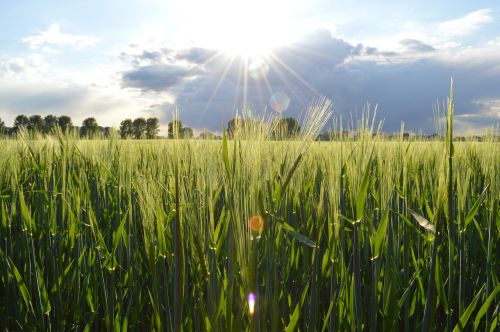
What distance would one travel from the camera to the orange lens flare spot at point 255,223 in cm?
77

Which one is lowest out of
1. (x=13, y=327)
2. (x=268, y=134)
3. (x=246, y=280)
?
(x=13, y=327)

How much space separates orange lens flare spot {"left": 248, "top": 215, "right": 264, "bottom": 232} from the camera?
0.77m

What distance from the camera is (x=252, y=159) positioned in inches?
32.6

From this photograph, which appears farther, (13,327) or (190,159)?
(13,327)

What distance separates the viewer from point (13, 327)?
1606mm

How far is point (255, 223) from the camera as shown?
2.56 ft

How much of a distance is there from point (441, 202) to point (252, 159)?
0.38 meters

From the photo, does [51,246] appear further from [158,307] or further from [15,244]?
[158,307]

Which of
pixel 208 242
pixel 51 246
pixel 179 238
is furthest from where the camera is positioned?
pixel 51 246

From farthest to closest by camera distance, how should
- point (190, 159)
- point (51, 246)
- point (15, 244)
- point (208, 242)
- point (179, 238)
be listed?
point (15, 244), point (51, 246), point (190, 159), point (208, 242), point (179, 238)

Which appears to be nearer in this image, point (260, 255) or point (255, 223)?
point (255, 223)

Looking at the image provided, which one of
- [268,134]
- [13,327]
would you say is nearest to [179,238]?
[268,134]

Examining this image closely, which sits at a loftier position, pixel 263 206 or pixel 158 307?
pixel 263 206

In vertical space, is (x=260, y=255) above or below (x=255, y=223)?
below
